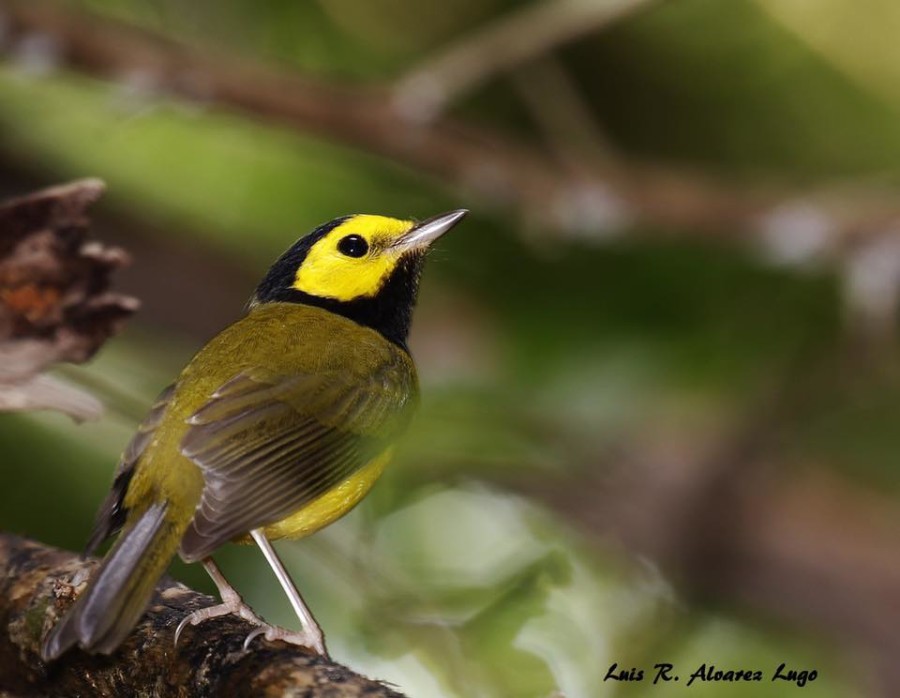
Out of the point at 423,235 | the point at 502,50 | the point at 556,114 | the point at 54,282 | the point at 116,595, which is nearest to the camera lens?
the point at 116,595

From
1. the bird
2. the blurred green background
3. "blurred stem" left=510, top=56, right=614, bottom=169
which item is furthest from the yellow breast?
"blurred stem" left=510, top=56, right=614, bottom=169

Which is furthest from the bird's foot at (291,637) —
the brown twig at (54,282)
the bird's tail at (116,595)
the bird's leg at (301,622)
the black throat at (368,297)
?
the black throat at (368,297)

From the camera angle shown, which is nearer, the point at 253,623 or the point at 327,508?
the point at 253,623

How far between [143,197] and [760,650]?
11.3 ft

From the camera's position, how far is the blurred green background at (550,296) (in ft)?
16.4

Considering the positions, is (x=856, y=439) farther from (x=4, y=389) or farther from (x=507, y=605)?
(x=4, y=389)

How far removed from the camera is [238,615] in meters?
2.84

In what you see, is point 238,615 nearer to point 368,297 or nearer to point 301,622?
point 301,622

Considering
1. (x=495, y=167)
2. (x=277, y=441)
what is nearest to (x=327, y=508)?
(x=277, y=441)

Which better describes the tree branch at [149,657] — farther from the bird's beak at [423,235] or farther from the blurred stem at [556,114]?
the blurred stem at [556,114]

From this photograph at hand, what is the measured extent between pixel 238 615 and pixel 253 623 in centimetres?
7

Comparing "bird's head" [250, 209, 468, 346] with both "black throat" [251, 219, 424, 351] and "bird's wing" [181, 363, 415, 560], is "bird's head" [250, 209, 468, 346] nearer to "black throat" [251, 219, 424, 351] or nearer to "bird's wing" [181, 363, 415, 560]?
"black throat" [251, 219, 424, 351]

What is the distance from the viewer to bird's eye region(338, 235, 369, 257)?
13.4 ft

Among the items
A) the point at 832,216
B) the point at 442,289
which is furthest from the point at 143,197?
the point at 832,216
